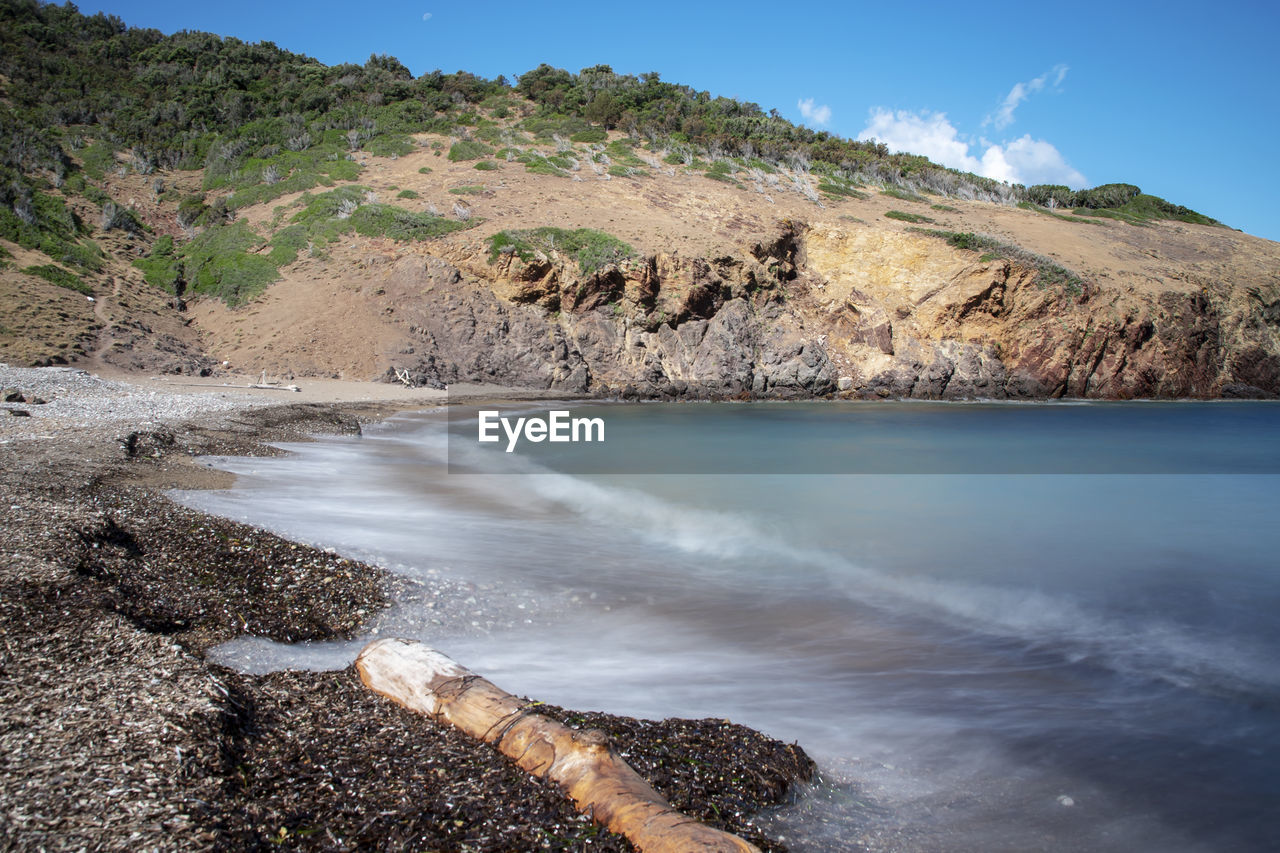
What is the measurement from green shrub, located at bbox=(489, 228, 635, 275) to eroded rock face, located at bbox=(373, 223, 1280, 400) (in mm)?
404

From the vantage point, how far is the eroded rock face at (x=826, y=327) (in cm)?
2634

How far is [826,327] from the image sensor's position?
30.3 metres

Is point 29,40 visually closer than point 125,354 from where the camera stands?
No

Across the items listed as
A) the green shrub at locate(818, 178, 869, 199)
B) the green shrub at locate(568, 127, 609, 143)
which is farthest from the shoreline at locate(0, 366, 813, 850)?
the green shrub at locate(568, 127, 609, 143)

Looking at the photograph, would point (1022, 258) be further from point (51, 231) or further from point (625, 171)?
point (51, 231)

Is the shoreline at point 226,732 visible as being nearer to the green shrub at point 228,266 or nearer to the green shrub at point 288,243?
the green shrub at point 228,266

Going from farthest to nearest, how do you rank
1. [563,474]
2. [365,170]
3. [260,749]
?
[365,170] < [563,474] < [260,749]

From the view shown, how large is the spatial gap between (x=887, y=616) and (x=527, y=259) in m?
22.5

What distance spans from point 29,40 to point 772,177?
40.8 m

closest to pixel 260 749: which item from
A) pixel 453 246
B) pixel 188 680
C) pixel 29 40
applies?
pixel 188 680

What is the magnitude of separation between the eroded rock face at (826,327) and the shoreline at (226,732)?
19.2 m

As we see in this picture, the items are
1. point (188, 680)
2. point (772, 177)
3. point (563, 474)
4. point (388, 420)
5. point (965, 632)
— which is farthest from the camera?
point (772, 177)

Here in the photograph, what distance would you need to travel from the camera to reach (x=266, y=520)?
24.3 ft

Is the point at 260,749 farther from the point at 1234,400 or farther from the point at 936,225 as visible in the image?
the point at 1234,400
